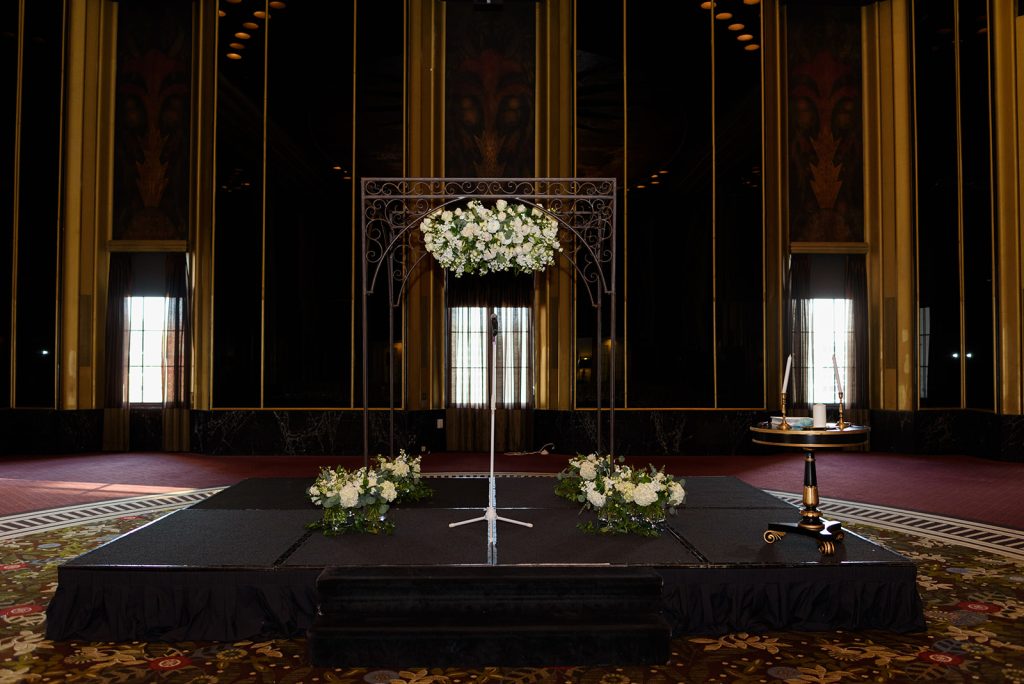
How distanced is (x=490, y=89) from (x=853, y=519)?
24.2ft

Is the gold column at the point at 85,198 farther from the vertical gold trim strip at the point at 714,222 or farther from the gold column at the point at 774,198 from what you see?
the gold column at the point at 774,198

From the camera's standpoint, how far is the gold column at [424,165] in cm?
1068

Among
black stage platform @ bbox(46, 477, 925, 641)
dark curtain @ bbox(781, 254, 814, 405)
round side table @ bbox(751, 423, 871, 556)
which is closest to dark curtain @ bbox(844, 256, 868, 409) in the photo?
dark curtain @ bbox(781, 254, 814, 405)

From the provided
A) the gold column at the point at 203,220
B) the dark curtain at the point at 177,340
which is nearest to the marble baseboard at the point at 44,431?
the dark curtain at the point at 177,340

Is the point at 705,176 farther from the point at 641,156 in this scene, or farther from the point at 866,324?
the point at 866,324

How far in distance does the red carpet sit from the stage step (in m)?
4.15

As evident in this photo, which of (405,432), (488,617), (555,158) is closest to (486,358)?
(405,432)

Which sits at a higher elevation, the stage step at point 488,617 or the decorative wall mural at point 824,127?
the decorative wall mural at point 824,127

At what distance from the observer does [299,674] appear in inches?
127

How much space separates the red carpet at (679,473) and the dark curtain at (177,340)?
853 mm

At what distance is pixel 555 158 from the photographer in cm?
1082

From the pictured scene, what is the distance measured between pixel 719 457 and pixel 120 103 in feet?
31.4

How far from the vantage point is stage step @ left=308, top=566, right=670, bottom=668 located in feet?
11.0

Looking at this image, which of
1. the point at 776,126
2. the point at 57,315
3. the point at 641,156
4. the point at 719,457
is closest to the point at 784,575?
the point at 719,457
